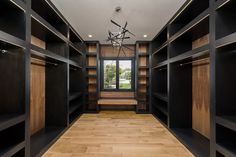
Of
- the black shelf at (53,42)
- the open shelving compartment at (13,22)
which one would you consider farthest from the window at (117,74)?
the open shelving compartment at (13,22)

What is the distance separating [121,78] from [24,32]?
461 cm

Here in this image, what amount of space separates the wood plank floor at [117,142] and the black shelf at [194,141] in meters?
0.10

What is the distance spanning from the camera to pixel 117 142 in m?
3.04

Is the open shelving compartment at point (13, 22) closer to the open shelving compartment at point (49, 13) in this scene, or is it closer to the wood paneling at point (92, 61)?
the open shelving compartment at point (49, 13)

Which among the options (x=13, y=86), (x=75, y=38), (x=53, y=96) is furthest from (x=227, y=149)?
(x=75, y=38)

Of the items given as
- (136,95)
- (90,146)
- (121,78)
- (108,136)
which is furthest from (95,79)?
(90,146)

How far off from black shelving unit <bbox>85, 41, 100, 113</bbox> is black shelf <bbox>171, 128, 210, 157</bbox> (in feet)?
10.3

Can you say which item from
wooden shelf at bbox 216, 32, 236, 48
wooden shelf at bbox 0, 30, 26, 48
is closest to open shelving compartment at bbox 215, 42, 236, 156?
wooden shelf at bbox 216, 32, 236, 48

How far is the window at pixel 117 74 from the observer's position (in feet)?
20.7

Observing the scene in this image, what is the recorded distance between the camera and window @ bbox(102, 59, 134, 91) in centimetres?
630

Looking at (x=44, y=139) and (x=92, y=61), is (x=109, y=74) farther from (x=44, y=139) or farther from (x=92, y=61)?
(x=44, y=139)

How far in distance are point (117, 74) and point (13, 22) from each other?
4.55m

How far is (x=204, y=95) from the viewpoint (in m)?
3.18

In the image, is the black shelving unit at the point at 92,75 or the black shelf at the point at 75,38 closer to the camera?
the black shelf at the point at 75,38
